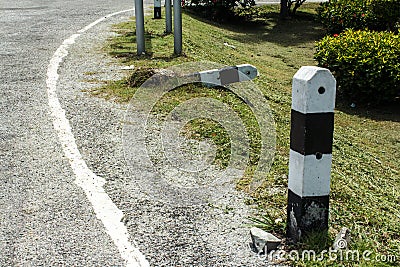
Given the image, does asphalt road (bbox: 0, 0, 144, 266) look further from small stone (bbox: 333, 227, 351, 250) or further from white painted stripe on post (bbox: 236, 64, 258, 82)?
white painted stripe on post (bbox: 236, 64, 258, 82)

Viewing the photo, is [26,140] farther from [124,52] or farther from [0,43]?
[0,43]

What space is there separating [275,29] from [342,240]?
45.3 ft

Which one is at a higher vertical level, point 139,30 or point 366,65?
point 139,30

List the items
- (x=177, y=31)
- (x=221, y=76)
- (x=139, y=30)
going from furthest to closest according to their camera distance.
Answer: (x=177, y=31)
(x=139, y=30)
(x=221, y=76)

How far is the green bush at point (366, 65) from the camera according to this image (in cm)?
865

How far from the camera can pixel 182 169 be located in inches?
173

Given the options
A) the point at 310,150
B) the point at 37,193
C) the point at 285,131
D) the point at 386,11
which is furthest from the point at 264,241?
the point at 386,11

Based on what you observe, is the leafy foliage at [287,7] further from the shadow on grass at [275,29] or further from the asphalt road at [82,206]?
the asphalt road at [82,206]

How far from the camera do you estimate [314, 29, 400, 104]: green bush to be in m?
8.65

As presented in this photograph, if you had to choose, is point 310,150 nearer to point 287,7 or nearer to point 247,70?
point 247,70

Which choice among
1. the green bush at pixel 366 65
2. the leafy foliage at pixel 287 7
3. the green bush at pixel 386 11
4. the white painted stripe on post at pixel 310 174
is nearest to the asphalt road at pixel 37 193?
the white painted stripe on post at pixel 310 174

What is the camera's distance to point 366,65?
8734 mm

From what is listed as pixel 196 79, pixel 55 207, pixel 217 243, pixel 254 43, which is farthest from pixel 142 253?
pixel 254 43

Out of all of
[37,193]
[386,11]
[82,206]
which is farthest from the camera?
[386,11]
